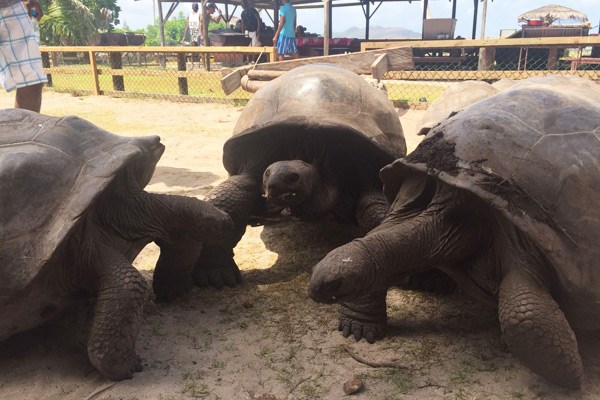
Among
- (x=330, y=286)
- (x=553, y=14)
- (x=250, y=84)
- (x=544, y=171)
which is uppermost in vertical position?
(x=553, y=14)

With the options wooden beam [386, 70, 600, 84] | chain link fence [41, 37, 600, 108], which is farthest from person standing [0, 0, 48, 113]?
wooden beam [386, 70, 600, 84]

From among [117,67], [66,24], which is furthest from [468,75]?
[66,24]

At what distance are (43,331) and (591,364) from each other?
2.54 metres

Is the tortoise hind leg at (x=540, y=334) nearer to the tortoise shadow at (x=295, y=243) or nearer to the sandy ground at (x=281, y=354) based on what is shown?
the sandy ground at (x=281, y=354)

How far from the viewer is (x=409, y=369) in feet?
7.54

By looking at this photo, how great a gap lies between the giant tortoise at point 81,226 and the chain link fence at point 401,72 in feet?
20.4

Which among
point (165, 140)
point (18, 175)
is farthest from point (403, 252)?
point (165, 140)

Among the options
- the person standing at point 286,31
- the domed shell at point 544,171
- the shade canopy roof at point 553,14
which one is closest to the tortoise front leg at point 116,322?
the domed shell at point 544,171

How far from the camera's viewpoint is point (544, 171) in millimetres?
2162

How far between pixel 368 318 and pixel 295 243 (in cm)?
139

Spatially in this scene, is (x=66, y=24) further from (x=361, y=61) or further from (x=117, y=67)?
(x=361, y=61)

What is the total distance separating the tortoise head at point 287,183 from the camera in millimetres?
2840

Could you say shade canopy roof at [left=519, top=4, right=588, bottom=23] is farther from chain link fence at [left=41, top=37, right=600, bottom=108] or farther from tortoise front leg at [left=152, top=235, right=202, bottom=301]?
tortoise front leg at [left=152, top=235, right=202, bottom=301]

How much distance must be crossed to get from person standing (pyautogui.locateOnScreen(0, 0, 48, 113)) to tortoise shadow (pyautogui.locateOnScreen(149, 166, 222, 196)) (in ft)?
4.71
